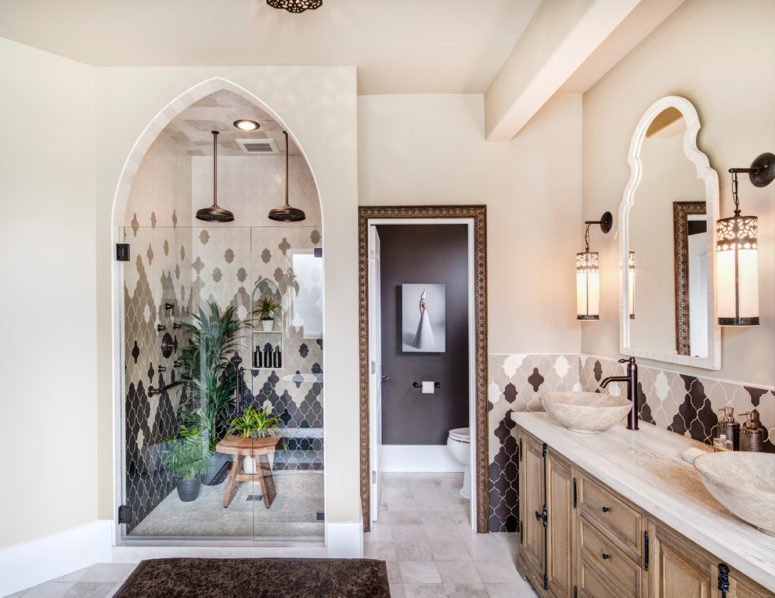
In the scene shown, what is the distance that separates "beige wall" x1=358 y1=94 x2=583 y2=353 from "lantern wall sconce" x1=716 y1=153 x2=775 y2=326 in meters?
1.29

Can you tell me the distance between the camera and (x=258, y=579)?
60.1 inches

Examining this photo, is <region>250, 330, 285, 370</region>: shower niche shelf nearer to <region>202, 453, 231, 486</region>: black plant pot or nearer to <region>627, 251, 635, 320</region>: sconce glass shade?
<region>202, 453, 231, 486</region>: black plant pot

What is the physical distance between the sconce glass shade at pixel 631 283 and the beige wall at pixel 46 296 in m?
3.06

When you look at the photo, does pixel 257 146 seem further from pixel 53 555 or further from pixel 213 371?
pixel 53 555

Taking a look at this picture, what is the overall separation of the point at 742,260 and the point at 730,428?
0.62 m

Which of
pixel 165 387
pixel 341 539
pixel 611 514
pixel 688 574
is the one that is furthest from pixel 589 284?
pixel 165 387

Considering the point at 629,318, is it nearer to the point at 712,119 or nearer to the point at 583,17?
the point at 712,119

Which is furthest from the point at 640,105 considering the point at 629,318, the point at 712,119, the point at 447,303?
the point at 447,303

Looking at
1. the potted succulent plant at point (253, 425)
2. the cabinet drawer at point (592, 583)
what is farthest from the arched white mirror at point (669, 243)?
the potted succulent plant at point (253, 425)

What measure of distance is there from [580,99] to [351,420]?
2570 millimetres

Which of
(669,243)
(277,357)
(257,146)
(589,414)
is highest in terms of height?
(257,146)

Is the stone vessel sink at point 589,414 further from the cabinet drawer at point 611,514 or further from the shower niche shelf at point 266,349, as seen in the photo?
the shower niche shelf at point 266,349

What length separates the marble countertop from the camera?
1066 mm

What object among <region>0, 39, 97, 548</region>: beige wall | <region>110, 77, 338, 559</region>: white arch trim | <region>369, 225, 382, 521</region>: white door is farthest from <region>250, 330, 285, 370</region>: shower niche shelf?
<region>0, 39, 97, 548</region>: beige wall
